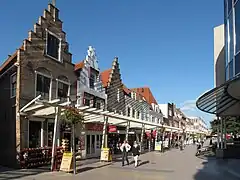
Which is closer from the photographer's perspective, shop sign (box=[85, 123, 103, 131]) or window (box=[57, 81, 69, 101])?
window (box=[57, 81, 69, 101])

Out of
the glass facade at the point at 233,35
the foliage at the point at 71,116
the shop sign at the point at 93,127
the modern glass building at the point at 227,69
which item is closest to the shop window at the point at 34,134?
the foliage at the point at 71,116

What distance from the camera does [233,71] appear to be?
18906 mm

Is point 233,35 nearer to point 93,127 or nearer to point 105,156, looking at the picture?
point 105,156

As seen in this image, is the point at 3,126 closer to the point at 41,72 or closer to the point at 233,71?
the point at 41,72

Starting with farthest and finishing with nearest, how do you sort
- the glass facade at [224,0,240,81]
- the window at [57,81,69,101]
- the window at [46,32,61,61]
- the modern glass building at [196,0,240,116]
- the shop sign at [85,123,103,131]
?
1. the shop sign at [85,123,103,131]
2. the window at [57,81,69,101]
3. the window at [46,32,61,61]
4. the modern glass building at [196,0,240,116]
5. the glass facade at [224,0,240,81]

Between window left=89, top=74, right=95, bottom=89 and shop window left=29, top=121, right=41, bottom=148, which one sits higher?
window left=89, top=74, right=95, bottom=89

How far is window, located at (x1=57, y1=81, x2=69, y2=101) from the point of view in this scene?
25.4 meters

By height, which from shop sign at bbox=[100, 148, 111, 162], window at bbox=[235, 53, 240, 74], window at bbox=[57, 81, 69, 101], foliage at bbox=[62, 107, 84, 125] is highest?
window at bbox=[235, 53, 240, 74]

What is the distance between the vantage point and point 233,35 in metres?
18.6

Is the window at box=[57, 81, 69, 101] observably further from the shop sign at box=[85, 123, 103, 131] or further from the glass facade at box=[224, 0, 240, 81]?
the glass facade at box=[224, 0, 240, 81]

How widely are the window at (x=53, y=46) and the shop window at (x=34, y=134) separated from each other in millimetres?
5170

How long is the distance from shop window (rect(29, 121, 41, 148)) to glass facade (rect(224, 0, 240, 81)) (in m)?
12.6

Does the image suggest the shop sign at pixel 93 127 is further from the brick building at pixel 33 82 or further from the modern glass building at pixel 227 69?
the modern glass building at pixel 227 69

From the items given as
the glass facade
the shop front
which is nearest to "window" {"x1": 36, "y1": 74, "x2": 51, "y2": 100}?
the shop front
